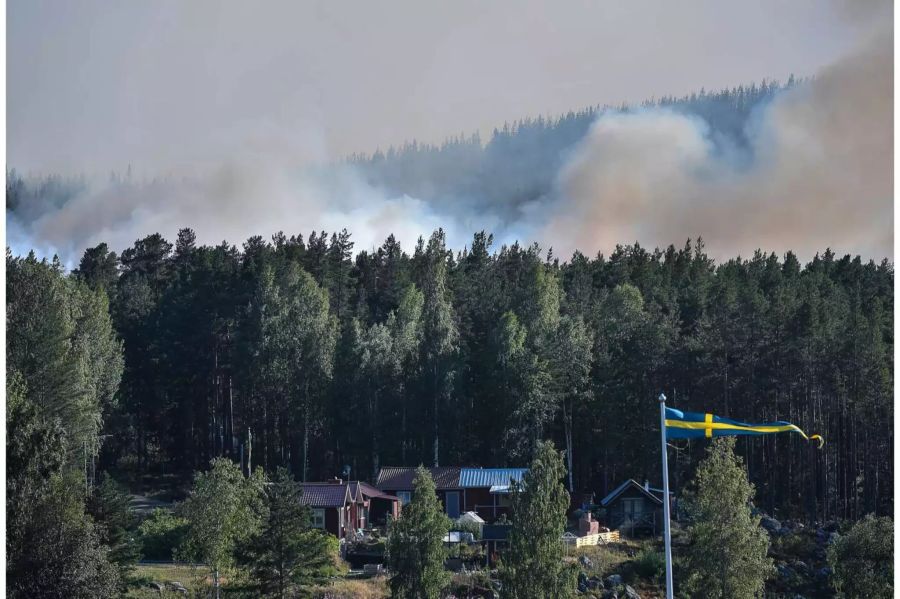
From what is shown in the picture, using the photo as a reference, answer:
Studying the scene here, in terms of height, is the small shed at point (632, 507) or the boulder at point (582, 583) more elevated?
the small shed at point (632, 507)

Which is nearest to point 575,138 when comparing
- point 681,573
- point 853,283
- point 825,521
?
point 681,573

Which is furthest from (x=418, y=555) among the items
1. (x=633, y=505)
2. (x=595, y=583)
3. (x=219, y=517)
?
(x=633, y=505)

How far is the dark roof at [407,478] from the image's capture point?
2922 cm

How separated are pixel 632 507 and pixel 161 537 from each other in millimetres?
10677

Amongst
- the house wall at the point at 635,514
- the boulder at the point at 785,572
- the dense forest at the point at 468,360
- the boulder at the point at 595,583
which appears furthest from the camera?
the dense forest at the point at 468,360

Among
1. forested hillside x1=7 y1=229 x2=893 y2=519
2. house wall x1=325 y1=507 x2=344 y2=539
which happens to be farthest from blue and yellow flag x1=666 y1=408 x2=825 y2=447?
forested hillside x1=7 y1=229 x2=893 y2=519

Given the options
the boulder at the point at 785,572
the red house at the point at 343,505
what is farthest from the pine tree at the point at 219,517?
the boulder at the point at 785,572

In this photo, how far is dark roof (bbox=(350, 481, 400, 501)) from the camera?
27.7 metres

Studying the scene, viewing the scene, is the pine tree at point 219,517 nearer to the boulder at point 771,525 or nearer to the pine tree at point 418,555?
the pine tree at point 418,555

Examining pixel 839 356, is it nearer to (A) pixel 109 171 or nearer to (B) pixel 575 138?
(B) pixel 575 138

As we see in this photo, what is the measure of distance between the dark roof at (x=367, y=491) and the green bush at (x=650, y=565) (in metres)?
7.03

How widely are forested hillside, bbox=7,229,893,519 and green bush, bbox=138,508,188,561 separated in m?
3.89

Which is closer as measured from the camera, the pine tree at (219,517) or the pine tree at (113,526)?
the pine tree at (113,526)

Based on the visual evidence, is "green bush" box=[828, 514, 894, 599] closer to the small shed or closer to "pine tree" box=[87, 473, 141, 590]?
the small shed
